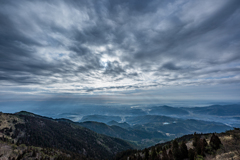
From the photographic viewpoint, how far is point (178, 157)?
890 inches

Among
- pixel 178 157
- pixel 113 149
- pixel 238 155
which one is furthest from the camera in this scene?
pixel 113 149

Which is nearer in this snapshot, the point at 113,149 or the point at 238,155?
the point at 238,155

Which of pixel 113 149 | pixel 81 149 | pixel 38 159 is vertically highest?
pixel 38 159

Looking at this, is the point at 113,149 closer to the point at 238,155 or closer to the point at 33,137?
the point at 33,137

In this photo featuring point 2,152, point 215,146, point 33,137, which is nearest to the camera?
point 215,146

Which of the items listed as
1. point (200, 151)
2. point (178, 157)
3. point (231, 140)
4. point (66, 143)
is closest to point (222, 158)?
point (200, 151)

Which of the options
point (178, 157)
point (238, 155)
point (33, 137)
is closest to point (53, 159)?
point (178, 157)

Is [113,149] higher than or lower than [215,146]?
lower

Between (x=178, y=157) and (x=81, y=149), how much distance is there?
147738mm

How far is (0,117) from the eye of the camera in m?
121

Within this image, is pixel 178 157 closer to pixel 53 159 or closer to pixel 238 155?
pixel 238 155

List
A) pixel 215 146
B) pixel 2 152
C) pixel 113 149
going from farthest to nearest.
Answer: pixel 113 149 < pixel 2 152 < pixel 215 146

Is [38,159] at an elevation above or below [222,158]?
below

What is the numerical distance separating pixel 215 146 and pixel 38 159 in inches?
2636
